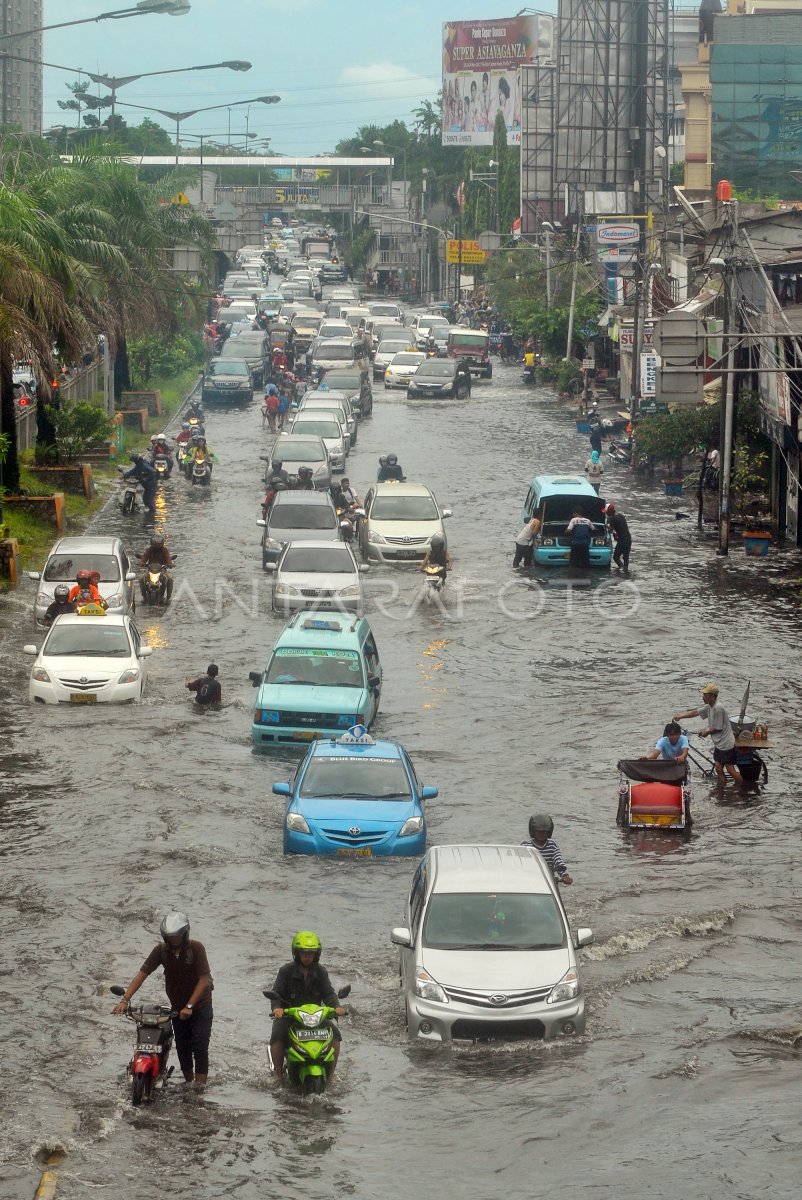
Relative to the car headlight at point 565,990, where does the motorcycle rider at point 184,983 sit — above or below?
above

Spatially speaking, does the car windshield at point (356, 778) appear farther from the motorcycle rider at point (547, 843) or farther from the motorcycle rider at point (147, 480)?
the motorcycle rider at point (147, 480)

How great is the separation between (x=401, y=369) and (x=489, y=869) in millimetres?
59963

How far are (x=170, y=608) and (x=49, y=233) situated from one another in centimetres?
906

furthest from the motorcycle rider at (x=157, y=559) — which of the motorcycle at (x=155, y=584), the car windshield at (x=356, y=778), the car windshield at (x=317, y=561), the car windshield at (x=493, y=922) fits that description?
the car windshield at (x=493, y=922)

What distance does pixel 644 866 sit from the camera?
19.1 metres

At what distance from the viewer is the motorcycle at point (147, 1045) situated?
11.8m

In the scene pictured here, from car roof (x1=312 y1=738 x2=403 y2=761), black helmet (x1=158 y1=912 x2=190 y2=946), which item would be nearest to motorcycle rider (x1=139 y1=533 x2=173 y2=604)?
car roof (x1=312 y1=738 x2=403 y2=761)

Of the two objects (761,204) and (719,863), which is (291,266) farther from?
(719,863)

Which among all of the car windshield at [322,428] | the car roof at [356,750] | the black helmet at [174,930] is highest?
the car windshield at [322,428]

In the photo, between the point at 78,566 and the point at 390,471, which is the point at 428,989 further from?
the point at 390,471

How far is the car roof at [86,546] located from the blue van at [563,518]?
9.57 metres

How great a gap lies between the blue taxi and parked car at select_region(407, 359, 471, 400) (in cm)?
5043

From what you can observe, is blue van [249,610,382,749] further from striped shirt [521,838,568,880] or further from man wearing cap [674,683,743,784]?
striped shirt [521,838,568,880]

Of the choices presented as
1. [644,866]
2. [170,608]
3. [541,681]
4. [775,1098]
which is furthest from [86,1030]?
[170,608]
